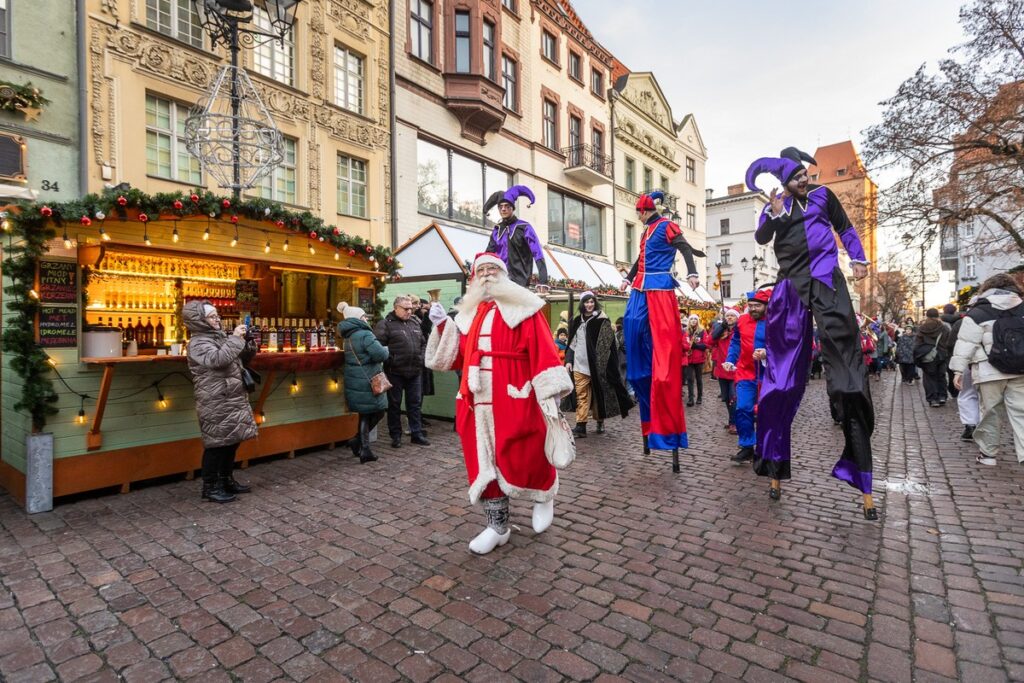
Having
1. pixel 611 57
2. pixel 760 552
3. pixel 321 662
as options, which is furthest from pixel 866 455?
pixel 611 57

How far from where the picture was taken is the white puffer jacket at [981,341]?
246 inches

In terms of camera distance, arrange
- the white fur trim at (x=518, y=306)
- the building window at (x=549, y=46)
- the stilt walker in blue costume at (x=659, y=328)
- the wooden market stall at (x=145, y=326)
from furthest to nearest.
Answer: the building window at (x=549, y=46) → the stilt walker in blue costume at (x=659, y=328) → the wooden market stall at (x=145, y=326) → the white fur trim at (x=518, y=306)

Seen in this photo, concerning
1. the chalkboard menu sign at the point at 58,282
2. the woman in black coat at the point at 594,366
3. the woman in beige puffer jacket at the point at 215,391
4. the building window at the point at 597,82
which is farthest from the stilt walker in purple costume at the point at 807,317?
the building window at the point at 597,82

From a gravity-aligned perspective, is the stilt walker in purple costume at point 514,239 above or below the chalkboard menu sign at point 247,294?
above

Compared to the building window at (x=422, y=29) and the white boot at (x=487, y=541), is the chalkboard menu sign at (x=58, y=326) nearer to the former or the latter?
the white boot at (x=487, y=541)

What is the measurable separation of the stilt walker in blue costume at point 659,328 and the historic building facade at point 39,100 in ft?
31.1

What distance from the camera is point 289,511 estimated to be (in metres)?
4.83

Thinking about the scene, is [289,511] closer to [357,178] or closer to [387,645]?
[387,645]

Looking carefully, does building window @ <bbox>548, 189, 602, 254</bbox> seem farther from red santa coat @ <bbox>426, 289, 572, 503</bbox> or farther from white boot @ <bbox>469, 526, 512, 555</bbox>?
white boot @ <bbox>469, 526, 512, 555</bbox>

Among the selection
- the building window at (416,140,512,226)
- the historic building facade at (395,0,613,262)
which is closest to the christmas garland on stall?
the historic building facade at (395,0,613,262)

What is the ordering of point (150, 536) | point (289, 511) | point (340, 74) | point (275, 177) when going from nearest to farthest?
point (150, 536) → point (289, 511) → point (275, 177) → point (340, 74)

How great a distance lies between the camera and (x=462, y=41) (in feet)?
56.3

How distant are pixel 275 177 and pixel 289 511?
34.2 ft

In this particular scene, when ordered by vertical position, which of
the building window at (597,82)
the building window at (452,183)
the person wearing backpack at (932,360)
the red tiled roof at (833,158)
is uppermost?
the red tiled roof at (833,158)
